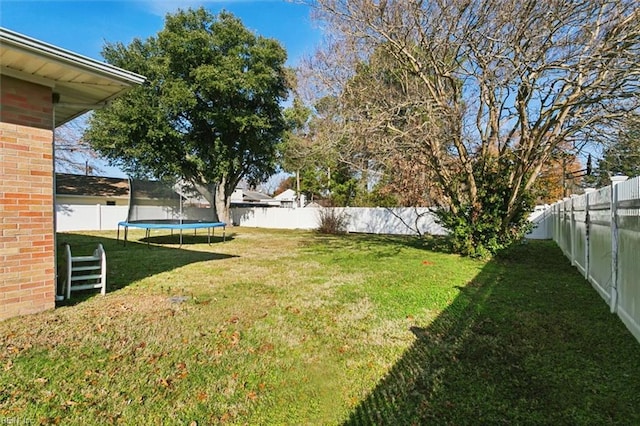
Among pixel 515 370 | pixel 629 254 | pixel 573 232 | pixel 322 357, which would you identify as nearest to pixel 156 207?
pixel 322 357

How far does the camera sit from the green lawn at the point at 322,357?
2279mm

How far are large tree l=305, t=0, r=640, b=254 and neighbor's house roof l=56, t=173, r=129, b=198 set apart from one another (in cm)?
1900

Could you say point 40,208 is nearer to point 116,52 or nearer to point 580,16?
point 580,16

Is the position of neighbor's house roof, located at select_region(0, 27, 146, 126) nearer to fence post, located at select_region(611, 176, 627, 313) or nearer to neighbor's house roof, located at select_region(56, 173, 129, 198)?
fence post, located at select_region(611, 176, 627, 313)

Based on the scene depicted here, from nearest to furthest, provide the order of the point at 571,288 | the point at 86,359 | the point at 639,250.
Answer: the point at 86,359, the point at 639,250, the point at 571,288

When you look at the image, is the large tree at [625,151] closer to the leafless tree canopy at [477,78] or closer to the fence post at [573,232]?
the leafless tree canopy at [477,78]

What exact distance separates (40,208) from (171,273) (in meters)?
2.98

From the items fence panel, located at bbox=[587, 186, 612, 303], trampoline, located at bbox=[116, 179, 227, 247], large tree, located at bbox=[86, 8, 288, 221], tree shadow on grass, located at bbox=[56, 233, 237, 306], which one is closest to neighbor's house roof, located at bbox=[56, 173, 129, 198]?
large tree, located at bbox=[86, 8, 288, 221]

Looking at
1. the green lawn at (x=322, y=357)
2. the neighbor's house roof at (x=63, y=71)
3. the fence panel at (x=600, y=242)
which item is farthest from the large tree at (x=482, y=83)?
the neighbor's house roof at (x=63, y=71)

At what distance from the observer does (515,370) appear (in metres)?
2.84

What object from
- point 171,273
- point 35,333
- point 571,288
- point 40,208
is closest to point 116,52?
point 171,273

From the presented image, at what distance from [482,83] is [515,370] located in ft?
20.7

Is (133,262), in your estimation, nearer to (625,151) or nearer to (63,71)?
(63,71)

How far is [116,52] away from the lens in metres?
17.3
